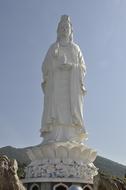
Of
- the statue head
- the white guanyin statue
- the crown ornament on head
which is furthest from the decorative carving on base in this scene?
the crown ornament on head

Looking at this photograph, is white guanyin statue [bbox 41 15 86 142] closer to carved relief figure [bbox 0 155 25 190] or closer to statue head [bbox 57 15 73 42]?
statue head [bbox 57 15 73 42]

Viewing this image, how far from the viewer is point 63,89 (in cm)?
1560

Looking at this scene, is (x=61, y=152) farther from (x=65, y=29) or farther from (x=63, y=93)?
(x=65, y=29)

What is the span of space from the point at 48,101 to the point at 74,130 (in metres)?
1.54

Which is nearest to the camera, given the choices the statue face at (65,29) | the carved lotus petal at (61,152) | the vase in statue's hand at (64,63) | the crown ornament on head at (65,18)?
the carved lotus petal at (61,152)

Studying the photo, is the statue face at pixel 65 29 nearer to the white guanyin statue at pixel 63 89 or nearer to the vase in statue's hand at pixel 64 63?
the white guanyin statue at pixel 63 89

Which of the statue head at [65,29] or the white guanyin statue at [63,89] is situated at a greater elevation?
the statue head at [65,29]

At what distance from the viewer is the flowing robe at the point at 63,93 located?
14984mm

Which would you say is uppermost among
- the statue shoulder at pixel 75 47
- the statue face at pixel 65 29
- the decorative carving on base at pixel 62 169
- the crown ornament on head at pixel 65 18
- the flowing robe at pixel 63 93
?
the crown ornament on head at pixel 65 18

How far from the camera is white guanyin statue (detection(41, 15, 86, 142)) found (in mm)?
14984

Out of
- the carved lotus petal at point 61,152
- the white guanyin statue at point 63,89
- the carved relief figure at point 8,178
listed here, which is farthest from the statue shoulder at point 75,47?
the carved relief figure at point 8,178

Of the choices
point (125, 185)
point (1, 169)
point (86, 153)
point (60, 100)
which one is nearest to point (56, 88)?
point (60, 100)

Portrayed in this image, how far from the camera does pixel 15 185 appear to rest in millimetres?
7105

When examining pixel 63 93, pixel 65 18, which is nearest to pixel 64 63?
pixel 63 93
